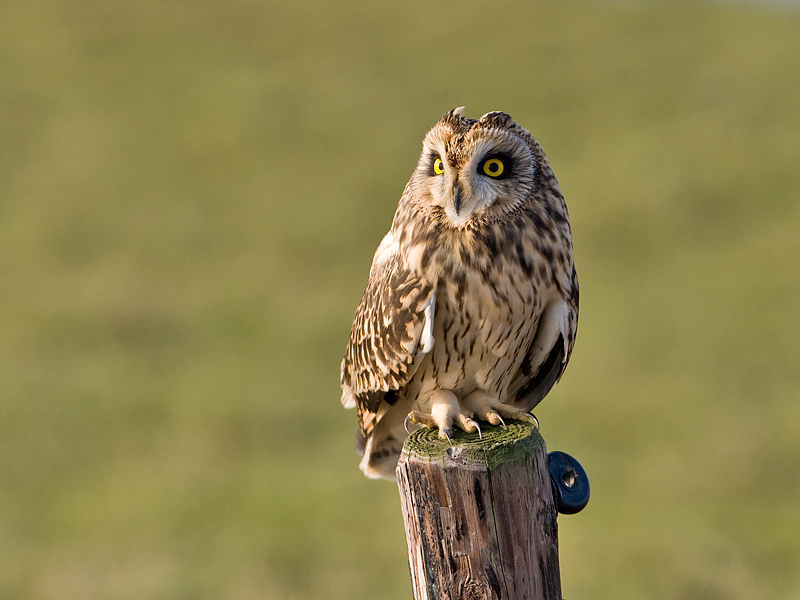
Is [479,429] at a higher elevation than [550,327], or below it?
below

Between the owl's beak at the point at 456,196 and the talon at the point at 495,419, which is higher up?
the owl's beak at the point at 456,196

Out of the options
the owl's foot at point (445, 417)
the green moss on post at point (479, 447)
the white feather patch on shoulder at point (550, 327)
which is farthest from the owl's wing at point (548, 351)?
the green moss on post at point (479, 447)

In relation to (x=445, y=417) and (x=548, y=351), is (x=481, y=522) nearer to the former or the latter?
(x=445, y=417)

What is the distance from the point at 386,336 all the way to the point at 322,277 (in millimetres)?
8566

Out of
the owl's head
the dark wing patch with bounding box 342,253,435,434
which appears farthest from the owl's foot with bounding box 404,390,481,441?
the owl's head

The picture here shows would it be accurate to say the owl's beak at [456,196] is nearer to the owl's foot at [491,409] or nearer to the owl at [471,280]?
the owl at [471,280]

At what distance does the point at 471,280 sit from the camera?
309 cm

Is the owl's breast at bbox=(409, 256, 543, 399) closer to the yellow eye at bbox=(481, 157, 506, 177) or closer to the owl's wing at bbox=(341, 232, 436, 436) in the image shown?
the owl's wing at bbox=(341, 232, 436, 436)

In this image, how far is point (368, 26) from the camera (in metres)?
18.7

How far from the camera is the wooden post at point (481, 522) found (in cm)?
246

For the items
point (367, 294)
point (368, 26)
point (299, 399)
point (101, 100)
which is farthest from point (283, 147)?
point (367, 294)

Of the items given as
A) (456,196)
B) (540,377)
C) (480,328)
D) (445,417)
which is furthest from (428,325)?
(540,377)

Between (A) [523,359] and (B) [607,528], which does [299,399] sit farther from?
(A) [523,359]

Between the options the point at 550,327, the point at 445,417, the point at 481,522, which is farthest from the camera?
the point at 550,327
